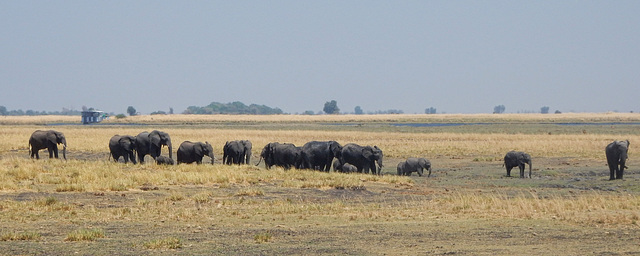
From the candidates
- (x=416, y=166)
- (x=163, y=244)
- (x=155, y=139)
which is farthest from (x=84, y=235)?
(x=155, y=139)

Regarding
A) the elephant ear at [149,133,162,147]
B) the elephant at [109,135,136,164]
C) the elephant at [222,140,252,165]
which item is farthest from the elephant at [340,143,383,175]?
the elephant at [109,135,136,164]

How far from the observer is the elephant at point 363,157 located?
32281 mm

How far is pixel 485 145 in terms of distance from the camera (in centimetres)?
5016

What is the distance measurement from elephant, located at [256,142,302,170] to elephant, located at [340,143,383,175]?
1.87m

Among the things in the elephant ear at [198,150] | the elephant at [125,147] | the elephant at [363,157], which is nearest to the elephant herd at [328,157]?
the elephant at [363,157]

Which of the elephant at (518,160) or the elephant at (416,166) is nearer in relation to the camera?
the elephant at (518,160)

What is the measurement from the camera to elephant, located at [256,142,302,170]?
3262 centimetres

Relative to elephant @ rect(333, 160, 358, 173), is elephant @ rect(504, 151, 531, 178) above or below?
above

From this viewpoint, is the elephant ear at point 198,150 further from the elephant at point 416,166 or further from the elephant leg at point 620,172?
the elephant leg at point 620,172

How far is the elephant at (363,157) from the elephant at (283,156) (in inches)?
73.6

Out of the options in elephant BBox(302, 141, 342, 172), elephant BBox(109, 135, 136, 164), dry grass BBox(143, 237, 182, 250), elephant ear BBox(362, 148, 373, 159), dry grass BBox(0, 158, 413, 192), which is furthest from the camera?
elephant BBox(109, 135, 136, 164)

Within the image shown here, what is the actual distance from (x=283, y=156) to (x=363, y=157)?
11.2 feet

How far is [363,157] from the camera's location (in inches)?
1277

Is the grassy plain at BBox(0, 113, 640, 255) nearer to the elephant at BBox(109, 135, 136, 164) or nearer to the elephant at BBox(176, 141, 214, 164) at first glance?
the elephant at BBox(176, 141, 214, 164)
